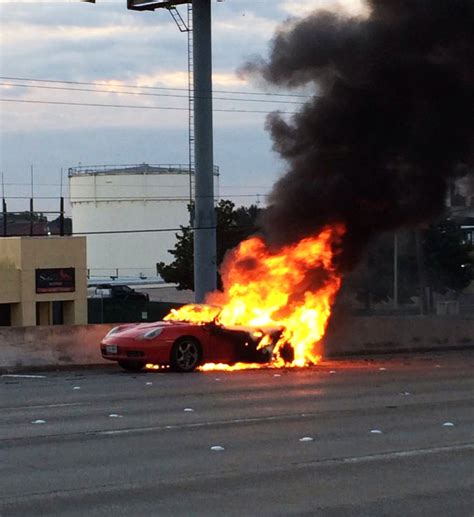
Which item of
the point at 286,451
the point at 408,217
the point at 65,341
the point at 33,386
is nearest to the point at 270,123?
the point at 408,217

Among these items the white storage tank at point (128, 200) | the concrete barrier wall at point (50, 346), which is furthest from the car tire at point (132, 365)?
the white storage tank at point (128, 200)

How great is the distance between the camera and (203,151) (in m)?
30.5

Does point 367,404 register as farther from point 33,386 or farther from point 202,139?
point 202,139

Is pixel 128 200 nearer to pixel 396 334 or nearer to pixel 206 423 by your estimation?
pixel 396 334

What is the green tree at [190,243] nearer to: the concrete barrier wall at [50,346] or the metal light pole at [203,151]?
the metal light pole at [203,151]

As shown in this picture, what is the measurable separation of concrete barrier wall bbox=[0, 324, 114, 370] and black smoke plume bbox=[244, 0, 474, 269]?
4.72m

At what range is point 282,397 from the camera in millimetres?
15508

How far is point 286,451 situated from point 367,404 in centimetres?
426

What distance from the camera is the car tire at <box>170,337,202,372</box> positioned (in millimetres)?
19938

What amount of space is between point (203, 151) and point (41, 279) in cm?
1800

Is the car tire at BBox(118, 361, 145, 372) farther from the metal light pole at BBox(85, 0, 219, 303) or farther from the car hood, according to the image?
the metal light pole at BBox(85, 0, 219, 303)

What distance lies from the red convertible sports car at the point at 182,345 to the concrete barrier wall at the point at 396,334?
200 inches

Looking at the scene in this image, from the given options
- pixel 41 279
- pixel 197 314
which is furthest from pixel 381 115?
pixel 41 279

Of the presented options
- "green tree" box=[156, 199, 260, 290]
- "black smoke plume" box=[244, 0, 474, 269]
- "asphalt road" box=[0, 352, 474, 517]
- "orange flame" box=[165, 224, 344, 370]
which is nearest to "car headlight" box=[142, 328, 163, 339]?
"asphalt road" box=[0, 352, 474, 517]
